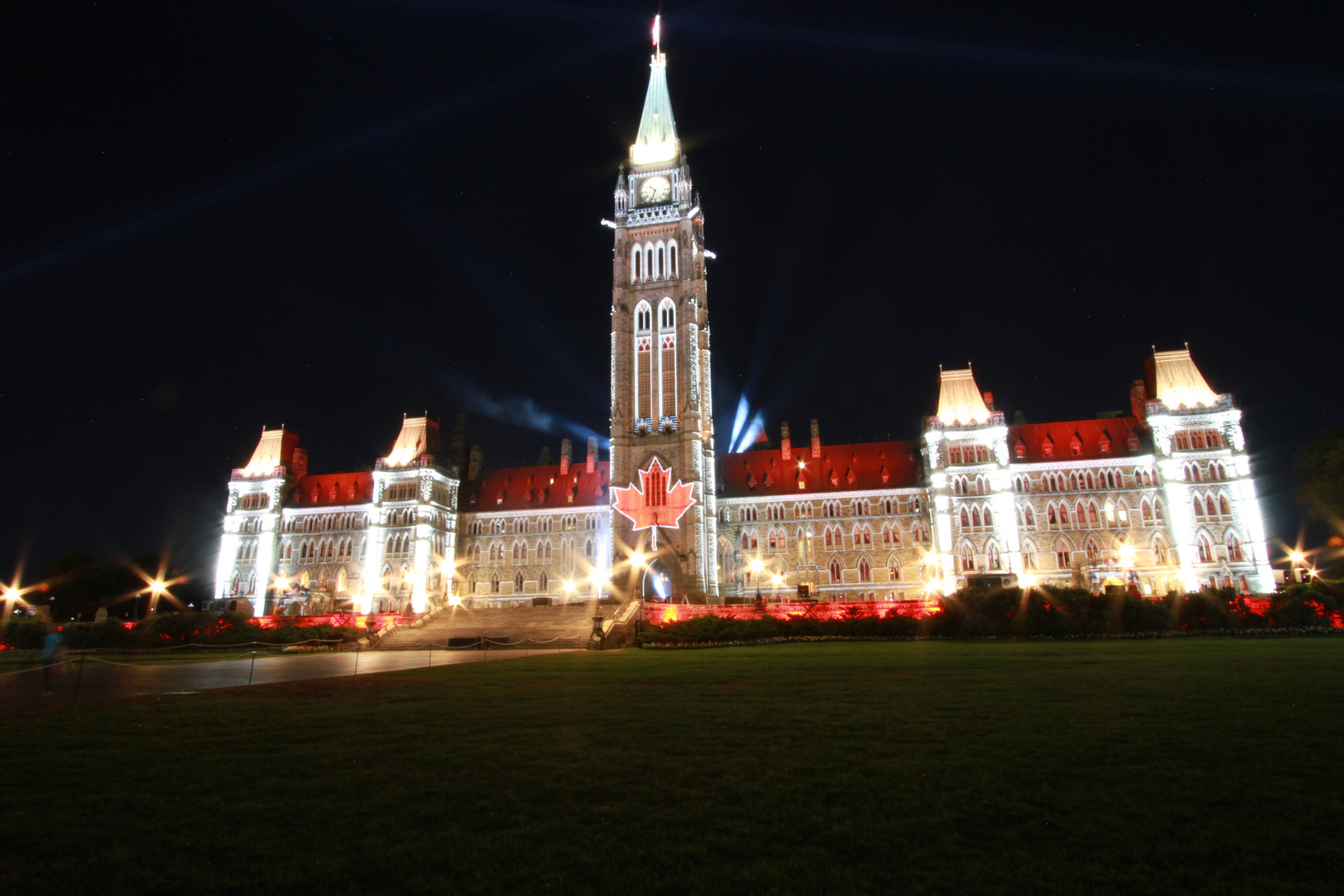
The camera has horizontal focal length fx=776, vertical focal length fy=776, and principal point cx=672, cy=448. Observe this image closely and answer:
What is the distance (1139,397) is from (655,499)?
46613mm

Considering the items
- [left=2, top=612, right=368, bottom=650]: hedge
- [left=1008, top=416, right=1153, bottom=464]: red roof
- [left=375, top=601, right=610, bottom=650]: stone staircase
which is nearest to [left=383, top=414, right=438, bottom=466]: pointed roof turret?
[left=375, top=601, right=610, bottom=650]: stone staircase

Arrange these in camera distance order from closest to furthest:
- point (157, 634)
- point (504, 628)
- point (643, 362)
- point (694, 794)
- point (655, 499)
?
1. point (694, 794)
2. point (157, 634)
3. point (504, 628)
4. point (655, 499)
5. point (643, 362)

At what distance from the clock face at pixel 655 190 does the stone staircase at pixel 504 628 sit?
137 ft

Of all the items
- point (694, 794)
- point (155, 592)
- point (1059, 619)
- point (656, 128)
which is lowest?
point (694, 794)

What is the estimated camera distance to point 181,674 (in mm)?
22578

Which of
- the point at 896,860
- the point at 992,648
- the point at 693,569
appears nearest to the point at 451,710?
the point at 896,860

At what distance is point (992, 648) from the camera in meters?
29.0

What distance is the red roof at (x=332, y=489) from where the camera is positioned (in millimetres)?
86125

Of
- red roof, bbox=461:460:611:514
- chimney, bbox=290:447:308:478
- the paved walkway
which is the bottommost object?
the paved walkway

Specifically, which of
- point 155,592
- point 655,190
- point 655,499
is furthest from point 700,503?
point 155,592

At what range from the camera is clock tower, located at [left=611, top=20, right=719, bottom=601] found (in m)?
67.0

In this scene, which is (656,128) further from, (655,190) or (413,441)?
(413,441)

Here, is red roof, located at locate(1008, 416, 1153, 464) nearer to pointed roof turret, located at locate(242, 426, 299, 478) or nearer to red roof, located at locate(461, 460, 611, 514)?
red roof, located at locate(461, 460, 611, 514)

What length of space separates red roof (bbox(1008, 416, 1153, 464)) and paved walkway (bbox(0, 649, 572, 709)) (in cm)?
5566
